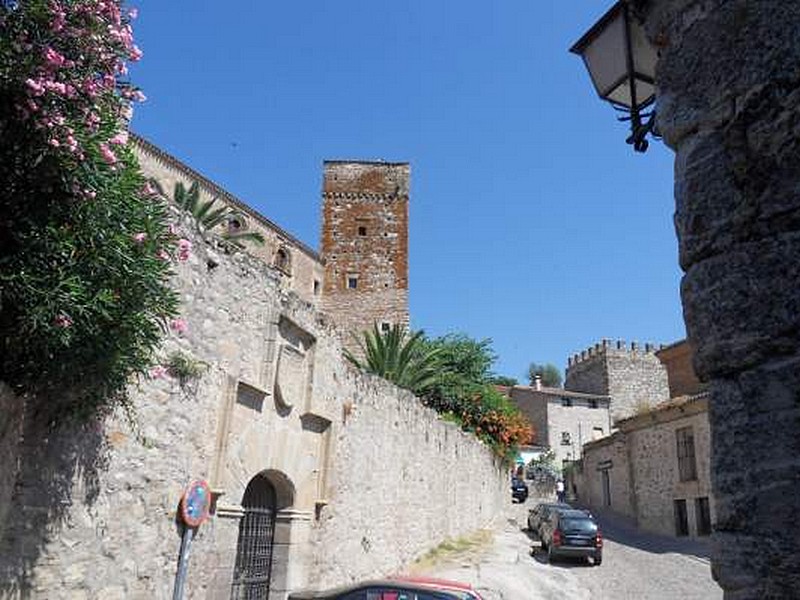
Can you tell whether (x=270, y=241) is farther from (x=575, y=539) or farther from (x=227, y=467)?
(x=227, y=467)

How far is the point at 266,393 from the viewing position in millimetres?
7852

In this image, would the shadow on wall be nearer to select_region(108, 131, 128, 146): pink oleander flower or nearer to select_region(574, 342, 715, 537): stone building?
select_region(108, 131, 128, 146): pink oleander flower

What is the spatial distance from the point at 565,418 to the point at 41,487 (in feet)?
148

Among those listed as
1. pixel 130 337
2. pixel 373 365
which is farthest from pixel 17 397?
pixel 373 365

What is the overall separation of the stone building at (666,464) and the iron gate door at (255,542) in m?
13.2

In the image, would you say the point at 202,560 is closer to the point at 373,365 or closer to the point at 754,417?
the point at 754,417

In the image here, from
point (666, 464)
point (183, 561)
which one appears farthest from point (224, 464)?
point (666, 464)

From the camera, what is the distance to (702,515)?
19453 mm

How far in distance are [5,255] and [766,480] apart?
14.4 feet

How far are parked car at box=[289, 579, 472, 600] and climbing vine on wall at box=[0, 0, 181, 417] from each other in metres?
3.03

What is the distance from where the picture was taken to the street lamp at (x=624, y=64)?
10.2 ft

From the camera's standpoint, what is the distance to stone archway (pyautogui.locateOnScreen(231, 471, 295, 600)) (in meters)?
7.89

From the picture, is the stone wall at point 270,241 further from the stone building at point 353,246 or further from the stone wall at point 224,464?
the stone wall at point 224,464

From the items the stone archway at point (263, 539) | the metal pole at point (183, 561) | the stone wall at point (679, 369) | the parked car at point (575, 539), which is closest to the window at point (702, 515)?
the parked car at point (575, 539)
